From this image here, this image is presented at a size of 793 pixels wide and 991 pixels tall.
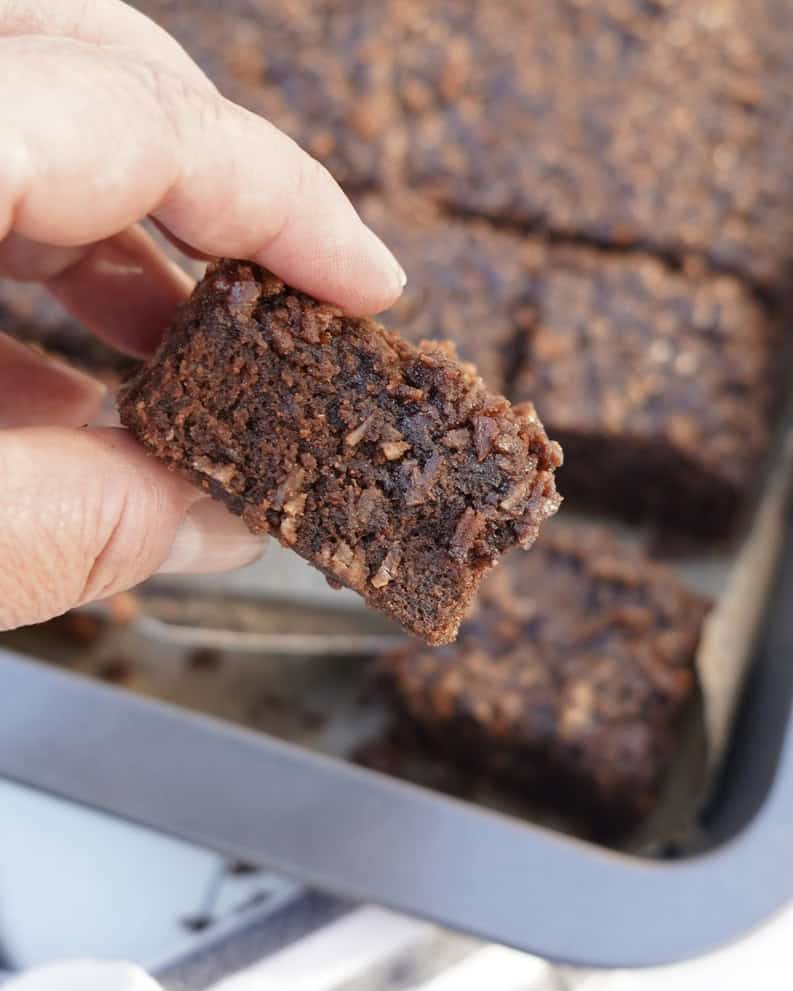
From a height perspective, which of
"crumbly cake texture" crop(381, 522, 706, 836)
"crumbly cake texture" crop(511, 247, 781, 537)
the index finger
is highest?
the index finger

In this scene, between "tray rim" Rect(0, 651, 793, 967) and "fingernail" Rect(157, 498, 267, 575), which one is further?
"tray rim" Rect(0, 651, 793, 967)

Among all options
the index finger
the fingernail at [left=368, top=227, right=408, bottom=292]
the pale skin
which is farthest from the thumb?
the fingernail at [left=368, top=227, right=408, bottom=292]

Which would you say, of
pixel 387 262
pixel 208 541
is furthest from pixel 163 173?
pixel 208 541

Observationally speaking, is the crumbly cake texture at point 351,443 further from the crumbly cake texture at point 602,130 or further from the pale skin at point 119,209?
the crumbly cake texture at point 602,130

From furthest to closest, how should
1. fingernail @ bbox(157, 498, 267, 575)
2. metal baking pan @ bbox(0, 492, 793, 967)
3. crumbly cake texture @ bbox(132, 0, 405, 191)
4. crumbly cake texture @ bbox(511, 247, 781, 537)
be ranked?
crumbly cake texture @ bbox(132, 0, 405, 191) → crumbly cake texture @ bbox(511, 247, 781, 537) → metal baking pan @ bbox(0, 492, 793, 967) → fingernail @ bbox(157, 498, 267, 575)

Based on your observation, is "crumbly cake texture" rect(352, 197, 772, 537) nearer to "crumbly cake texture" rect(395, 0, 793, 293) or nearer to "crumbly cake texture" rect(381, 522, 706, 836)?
"crumbly cake texture" rect(395, 0, 793, 293)

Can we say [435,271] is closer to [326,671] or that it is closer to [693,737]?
[326,671]

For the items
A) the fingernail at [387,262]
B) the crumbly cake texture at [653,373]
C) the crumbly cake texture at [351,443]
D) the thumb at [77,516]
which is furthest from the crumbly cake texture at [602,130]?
the thumb at [77,516]

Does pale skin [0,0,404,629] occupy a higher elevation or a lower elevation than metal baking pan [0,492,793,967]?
higher
